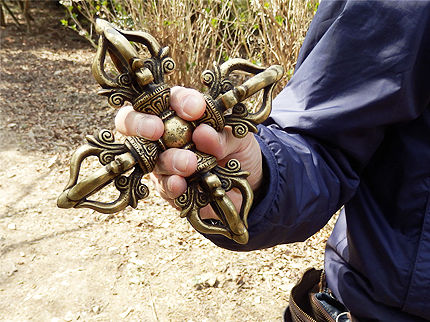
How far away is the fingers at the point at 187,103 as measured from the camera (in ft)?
3.20

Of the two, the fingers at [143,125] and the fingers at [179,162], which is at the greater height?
the fingers at [143,125]

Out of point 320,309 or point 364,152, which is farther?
point 320,309

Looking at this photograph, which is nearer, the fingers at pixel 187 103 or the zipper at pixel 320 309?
the fingers at pixel 187 103

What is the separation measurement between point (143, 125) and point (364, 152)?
753 millimetres

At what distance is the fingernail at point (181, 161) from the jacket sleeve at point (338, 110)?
13.3 inches

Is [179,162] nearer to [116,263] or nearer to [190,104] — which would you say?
[190,104]

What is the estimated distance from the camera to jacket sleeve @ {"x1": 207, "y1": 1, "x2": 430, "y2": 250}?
1.26m

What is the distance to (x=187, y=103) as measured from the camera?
977mm

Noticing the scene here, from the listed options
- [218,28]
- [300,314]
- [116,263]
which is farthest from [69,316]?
[218,28]

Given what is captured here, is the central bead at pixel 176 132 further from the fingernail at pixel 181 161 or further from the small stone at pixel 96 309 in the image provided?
the small stone at pixel 96 309

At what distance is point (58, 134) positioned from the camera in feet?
17.8

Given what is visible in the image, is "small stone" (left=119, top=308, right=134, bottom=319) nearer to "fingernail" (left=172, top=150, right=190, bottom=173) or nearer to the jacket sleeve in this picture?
the jacket sleeve

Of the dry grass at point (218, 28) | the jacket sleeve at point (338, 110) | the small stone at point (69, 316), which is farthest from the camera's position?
the dry grass at point (218, 28)

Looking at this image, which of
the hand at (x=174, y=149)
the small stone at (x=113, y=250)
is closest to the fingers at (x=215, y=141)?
the hand at (x=174, y=149)
